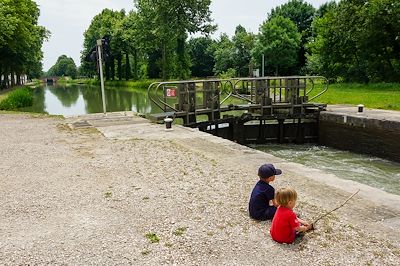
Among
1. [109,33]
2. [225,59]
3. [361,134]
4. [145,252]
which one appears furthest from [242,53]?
[145,252]

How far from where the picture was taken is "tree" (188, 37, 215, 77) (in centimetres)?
6631

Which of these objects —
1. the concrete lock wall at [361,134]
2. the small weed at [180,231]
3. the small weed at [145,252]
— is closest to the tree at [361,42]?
the concrete lock wall at [361,134]

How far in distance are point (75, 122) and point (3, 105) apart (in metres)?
9.79

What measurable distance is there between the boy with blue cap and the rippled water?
5.55 meters

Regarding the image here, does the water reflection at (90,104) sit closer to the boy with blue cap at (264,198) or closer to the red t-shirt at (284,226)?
the boy with blue cap at (264,198)

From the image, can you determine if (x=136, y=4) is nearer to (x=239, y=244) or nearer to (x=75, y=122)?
(x=75, y=122)

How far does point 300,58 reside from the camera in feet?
150

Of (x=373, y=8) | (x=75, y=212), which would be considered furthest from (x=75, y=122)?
(x=373, y=8)

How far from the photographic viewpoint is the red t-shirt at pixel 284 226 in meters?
3.85

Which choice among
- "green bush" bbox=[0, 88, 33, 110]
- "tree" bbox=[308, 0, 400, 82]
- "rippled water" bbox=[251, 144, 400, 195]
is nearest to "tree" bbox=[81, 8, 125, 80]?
"green bush" bbox=[0, 88, 33, 110]

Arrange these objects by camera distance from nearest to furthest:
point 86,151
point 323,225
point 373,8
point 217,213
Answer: point 323,225, point 217,213, point 86,151, point 373,8

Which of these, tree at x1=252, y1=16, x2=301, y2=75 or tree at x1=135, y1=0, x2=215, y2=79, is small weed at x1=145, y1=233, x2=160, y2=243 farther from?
tree at x1=135, y1=0, x2=215, y2=79

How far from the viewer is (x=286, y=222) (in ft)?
12.7

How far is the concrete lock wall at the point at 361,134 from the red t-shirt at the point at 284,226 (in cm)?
945
